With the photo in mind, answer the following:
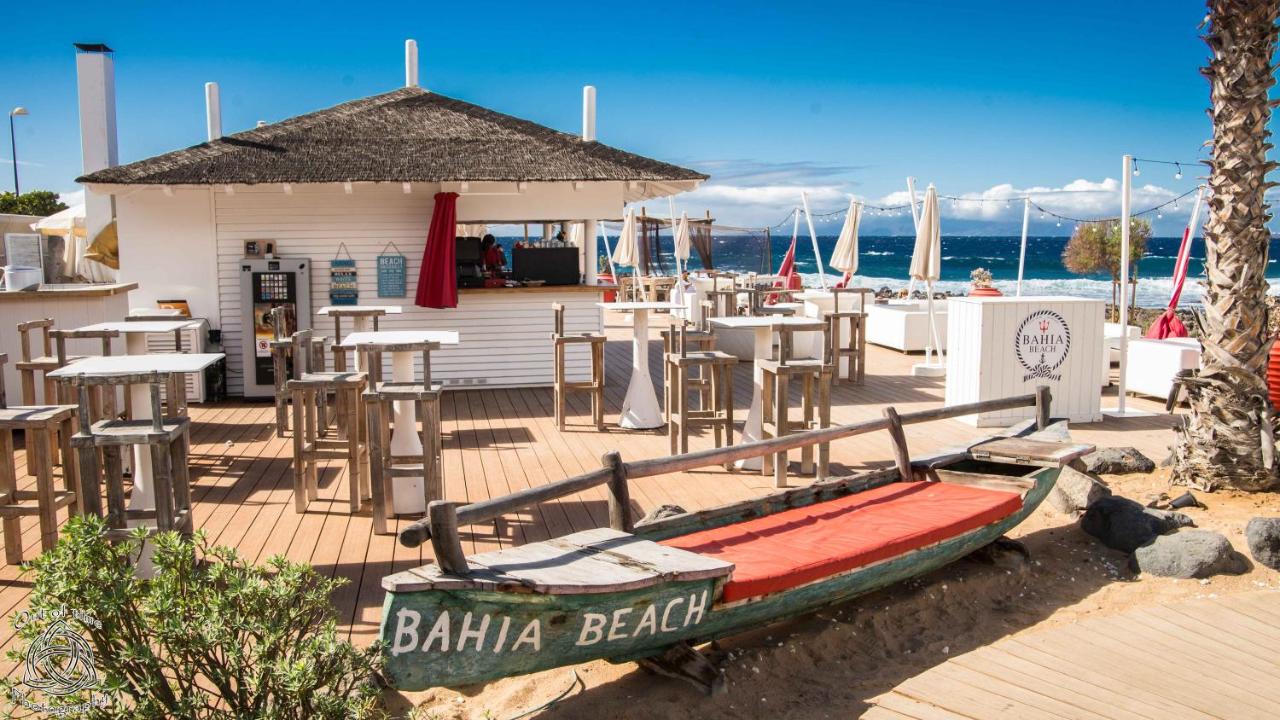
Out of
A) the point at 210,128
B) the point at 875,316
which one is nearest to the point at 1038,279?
the point at 875,316

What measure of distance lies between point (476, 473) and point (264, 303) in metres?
4.72


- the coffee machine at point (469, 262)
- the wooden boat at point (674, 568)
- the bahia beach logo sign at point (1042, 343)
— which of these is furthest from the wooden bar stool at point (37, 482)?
the bahia beach logo sign at point (1042, 343)

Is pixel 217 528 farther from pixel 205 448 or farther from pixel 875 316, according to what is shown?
pixel 875 316

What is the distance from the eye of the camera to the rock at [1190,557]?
5.35m

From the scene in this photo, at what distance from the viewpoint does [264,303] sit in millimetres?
10867

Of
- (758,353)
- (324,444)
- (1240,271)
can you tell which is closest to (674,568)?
(324,444)

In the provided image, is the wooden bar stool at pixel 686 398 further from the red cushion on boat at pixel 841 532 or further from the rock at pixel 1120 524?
the rock at pixel 1120 524

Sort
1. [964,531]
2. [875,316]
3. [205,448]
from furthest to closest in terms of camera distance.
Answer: [875,316] → [205,448] → [964,531]

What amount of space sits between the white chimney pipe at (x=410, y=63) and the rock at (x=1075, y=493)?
10.5 metres

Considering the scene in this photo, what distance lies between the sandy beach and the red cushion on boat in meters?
0.38

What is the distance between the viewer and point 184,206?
36.3 ft

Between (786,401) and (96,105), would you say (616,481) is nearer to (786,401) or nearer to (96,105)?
(786,401)

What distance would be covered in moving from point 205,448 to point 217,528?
266cm

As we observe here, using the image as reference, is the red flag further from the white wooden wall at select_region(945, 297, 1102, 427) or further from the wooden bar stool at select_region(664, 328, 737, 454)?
the wooden bar stool at select_region(664, 328, 737, 454)
